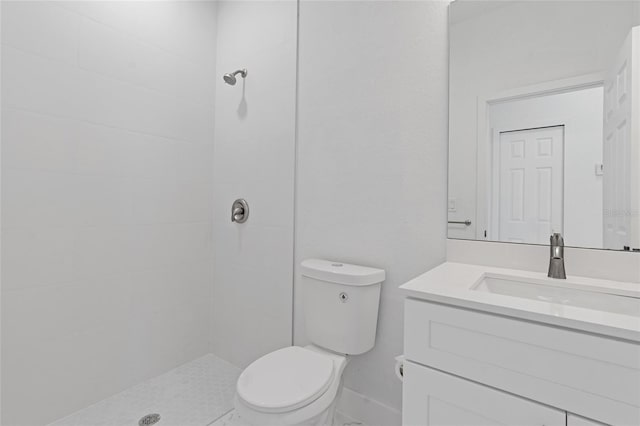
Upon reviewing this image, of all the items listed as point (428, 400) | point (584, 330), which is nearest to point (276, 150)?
point (428, 400)

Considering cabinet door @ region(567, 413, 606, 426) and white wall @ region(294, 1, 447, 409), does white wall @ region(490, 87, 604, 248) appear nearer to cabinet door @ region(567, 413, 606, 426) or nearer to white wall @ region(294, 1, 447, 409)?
white wall @ region(294, 1, 447, 409)

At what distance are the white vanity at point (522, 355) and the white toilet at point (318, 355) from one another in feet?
1.09

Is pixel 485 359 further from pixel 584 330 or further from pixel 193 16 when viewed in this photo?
pixel 193 16

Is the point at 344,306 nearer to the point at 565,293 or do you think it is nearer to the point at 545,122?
the point at 565,293

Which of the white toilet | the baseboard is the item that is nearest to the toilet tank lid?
the white toilet

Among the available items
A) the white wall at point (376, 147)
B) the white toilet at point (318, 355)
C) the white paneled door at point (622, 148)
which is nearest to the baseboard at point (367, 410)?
the white wall at point (376, 147)

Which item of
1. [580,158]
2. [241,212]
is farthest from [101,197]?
[580,158]

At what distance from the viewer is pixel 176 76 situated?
6.06ft

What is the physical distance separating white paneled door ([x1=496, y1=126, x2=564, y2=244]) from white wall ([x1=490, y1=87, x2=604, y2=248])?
0.08ft

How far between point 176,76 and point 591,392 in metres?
2.15

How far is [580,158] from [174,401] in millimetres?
1977

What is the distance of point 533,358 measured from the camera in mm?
691

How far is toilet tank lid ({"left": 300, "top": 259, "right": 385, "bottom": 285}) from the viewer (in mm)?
1269

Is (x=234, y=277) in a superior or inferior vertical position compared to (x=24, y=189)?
inferior
